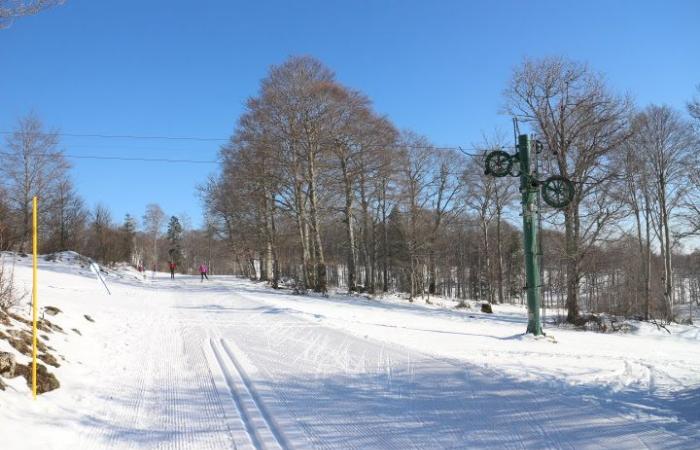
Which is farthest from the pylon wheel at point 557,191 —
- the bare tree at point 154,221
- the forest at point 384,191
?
the bare tree at point 154,221

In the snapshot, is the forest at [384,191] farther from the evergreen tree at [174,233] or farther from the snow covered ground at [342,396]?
the evergreen tree at [174,233]

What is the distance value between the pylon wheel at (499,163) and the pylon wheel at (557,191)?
1.00 m

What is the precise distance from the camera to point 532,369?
6.68 m

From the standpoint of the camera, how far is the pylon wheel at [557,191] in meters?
12.0

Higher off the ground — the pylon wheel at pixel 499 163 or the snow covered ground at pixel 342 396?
the pylon wheel at pixel 499 163

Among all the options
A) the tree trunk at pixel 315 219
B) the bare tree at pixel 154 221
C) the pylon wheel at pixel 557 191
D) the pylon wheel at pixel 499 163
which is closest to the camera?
the pylon wheel at pixel 557 191

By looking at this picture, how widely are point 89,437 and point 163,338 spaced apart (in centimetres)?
555

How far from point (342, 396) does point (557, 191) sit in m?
8.76

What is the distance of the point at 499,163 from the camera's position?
12.5 meters

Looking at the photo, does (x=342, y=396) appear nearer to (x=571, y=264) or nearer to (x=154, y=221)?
(x=571, y=264)

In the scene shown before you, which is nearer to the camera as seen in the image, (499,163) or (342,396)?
(342,396)

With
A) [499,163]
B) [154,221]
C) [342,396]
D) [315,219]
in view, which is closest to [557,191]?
[499,163]

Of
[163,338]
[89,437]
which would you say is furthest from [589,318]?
[89,437]

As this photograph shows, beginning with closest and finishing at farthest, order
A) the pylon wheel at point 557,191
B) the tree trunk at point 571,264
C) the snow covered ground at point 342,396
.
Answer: the snow covered ground at point 342,396, the pylon wheel at point 557,191, the tree trunk at point 571,264
